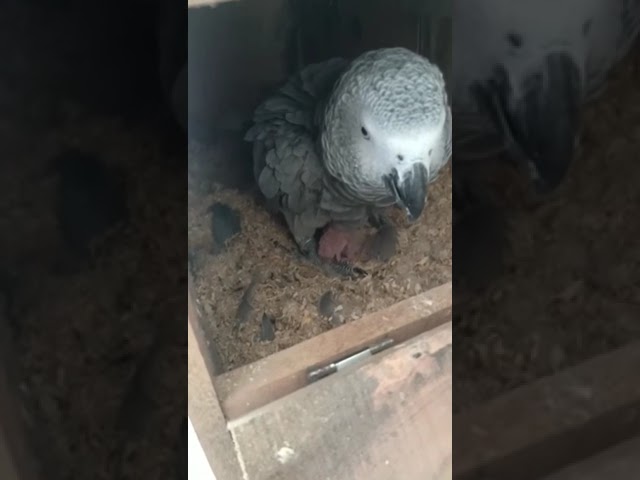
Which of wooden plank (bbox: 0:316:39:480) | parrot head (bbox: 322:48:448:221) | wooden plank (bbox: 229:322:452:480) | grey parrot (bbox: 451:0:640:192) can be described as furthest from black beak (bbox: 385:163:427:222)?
wooden plank (bbox: 0:316:39:480)

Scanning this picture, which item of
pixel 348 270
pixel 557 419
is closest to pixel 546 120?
pixel 557 419

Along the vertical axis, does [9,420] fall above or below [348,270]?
above

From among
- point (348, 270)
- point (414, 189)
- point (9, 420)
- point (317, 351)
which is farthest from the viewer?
point (348, 270)

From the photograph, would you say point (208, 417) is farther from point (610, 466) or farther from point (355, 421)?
point (610, 466)

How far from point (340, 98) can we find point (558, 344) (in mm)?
590

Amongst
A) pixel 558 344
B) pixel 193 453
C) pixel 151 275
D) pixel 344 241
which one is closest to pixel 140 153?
pixel 151 275

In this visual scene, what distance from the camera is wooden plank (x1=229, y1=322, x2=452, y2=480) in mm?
717

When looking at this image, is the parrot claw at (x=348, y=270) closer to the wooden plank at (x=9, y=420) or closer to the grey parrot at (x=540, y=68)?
the grey parrot at (x=540, y=68)

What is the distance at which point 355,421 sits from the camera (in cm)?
75

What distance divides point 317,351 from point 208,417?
16 cm

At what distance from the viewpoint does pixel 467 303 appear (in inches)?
9.1

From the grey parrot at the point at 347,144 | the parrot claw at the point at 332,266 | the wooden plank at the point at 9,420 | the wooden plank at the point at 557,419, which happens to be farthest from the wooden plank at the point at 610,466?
the parrot claw at the point at 332,266

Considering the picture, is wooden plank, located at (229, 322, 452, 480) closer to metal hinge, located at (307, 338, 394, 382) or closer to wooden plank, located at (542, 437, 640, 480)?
metal hinge, located at (307, 338, 394, 382)

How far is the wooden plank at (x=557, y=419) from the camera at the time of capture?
0.76ft
